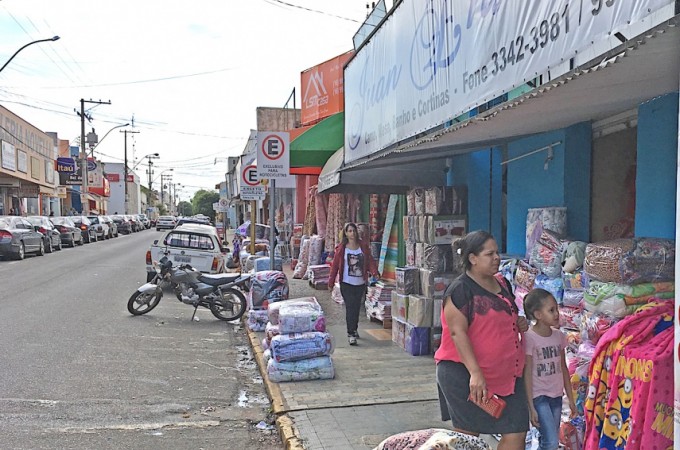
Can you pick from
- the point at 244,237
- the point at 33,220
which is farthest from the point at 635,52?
the point at 33,220

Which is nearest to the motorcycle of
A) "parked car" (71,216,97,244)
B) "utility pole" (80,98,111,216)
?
"parked car" (71,216,97,244)

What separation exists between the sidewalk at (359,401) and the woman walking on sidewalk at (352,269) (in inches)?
17.6

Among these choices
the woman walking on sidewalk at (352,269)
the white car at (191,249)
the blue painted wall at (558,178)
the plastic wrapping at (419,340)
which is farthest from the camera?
the white car at (191,249)

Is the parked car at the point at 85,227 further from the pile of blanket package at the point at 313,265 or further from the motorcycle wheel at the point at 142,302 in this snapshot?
the motorcycle wheel at the point at 142,302

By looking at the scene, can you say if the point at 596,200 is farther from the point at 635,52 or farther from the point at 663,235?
the point at 635,52

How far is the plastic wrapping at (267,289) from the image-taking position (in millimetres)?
9047

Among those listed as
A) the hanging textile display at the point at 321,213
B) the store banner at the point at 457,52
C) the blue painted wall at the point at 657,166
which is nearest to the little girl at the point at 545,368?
the blue painted wall at the point at 657,166

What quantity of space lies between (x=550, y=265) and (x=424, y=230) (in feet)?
9.26

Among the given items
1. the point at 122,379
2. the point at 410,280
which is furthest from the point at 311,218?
the point at 122,379

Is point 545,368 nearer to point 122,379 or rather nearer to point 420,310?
point 420,310

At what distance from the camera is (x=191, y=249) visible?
1346 centimetres

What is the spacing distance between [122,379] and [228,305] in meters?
3.73

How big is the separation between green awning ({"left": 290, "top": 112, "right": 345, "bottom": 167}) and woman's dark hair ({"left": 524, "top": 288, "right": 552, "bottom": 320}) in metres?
7.17

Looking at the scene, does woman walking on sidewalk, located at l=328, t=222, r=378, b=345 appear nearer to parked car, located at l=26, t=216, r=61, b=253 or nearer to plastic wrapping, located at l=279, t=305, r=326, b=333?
plastic wrapping, located at l=279, t=305, r=326, b=333
